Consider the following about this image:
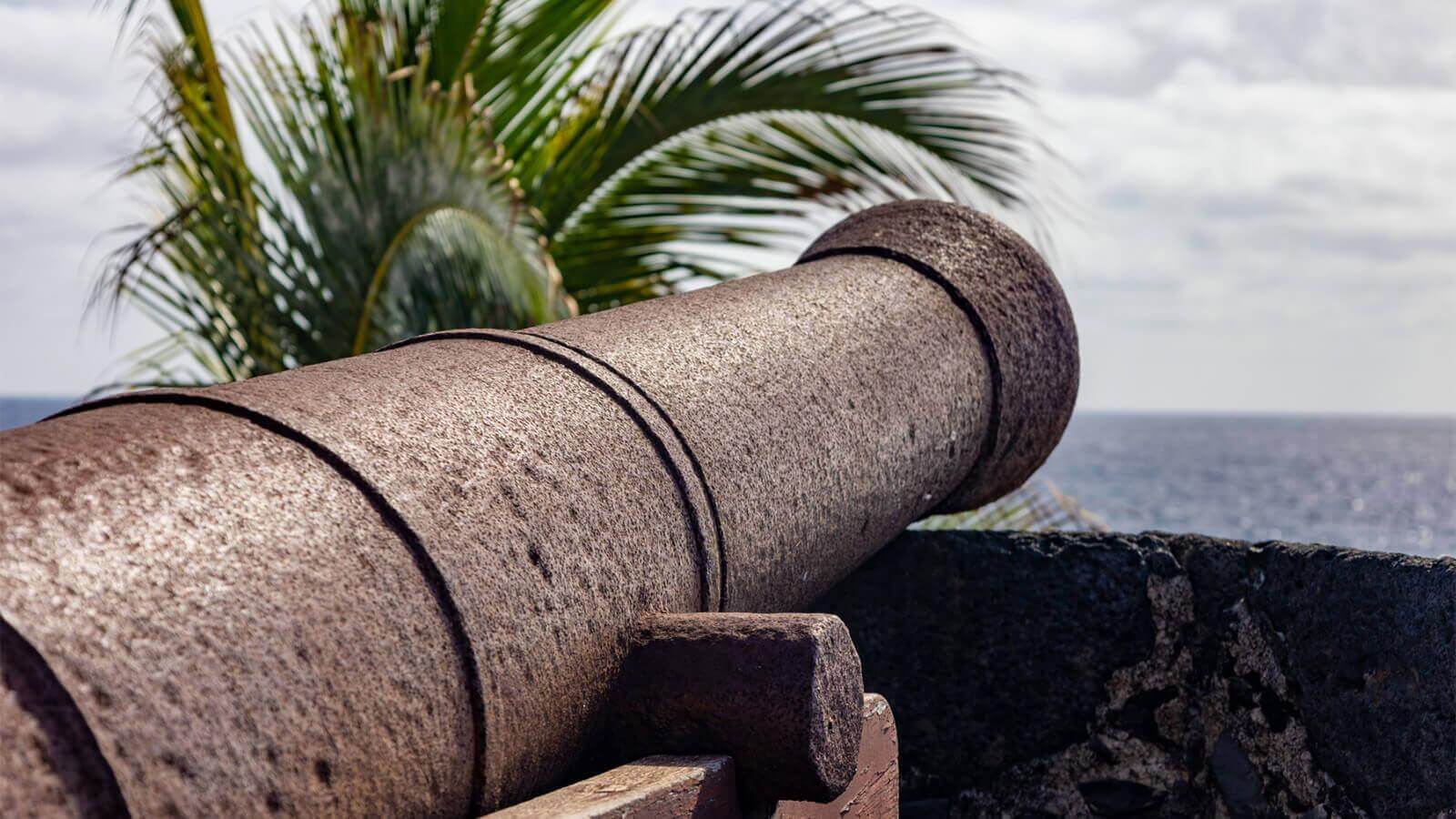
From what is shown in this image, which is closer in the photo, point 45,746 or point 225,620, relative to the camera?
point 45,746

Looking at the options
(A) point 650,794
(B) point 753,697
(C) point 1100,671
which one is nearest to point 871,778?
Result: (B) point 753,697

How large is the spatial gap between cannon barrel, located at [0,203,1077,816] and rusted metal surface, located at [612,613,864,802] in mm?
57

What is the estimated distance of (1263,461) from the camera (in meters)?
68.6

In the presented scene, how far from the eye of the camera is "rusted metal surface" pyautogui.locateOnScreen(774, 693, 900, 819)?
→ 215 centimetres

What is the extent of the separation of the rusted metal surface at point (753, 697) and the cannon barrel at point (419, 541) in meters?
0.06

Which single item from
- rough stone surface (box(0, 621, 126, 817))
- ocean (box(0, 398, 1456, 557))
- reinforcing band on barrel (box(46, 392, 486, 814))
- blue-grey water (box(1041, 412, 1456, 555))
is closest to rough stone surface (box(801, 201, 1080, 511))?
reinforcing band on barrel (box(46, 392, 486, 814))

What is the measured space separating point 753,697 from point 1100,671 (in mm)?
1659

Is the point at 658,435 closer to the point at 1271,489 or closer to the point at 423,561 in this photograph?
the point at 423,561

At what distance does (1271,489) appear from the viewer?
50.8 metres

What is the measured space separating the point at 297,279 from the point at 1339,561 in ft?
12.3

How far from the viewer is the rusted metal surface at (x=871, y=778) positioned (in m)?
2.15

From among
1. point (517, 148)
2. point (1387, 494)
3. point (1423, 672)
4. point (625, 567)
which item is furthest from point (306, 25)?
point (1387, 494)

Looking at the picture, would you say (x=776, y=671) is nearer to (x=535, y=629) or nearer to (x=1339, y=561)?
(x=535, y=629)

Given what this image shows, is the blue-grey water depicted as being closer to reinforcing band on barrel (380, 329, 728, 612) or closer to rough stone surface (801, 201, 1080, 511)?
rough stone surface (801, 201, 1080, 511)
